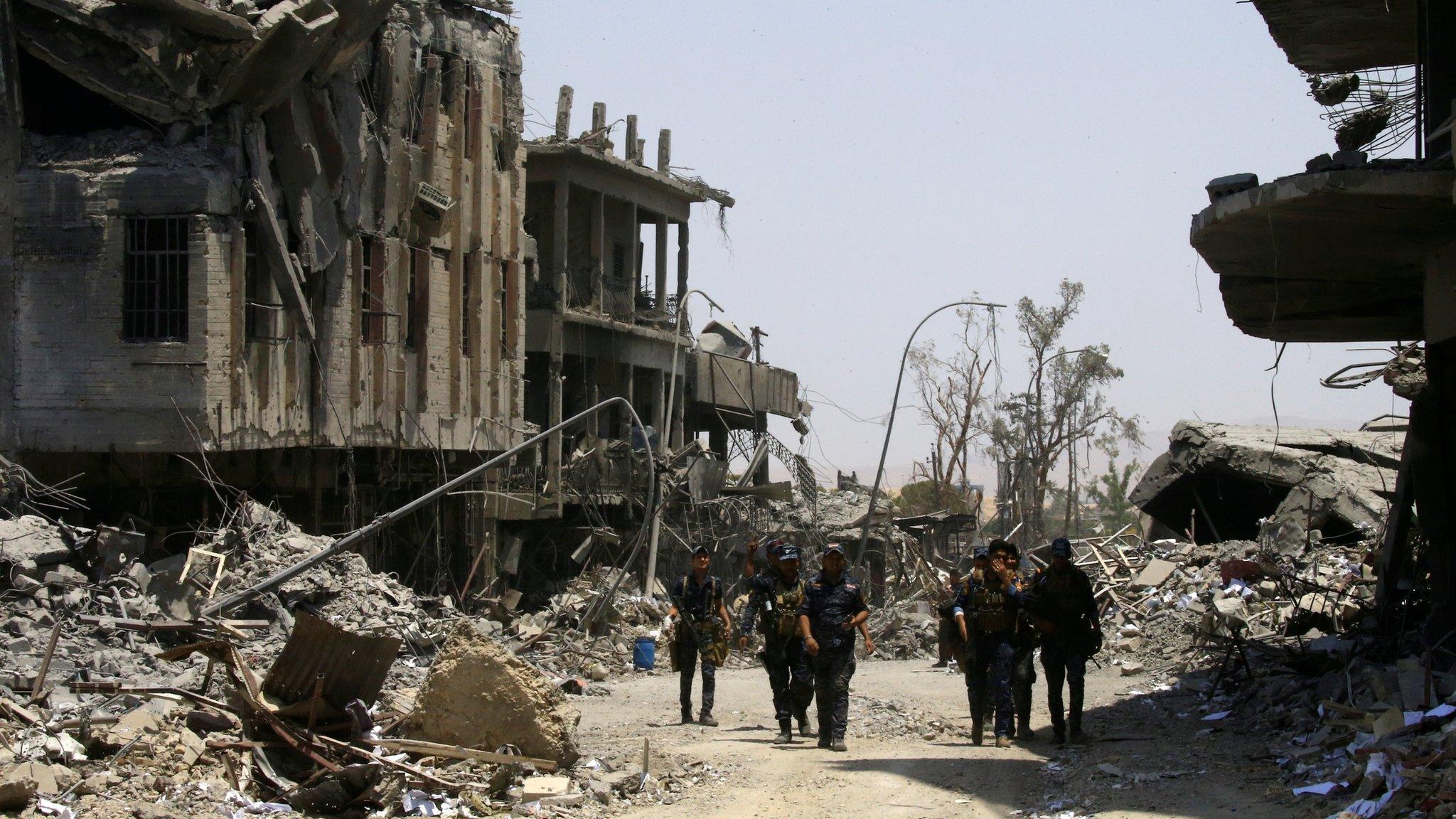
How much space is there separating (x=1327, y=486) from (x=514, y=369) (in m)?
12.9

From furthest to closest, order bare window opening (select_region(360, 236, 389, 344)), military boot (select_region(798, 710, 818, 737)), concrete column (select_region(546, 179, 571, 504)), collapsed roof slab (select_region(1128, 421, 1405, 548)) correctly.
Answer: concrete column (select_region(546, 179, 571, 504)), collapsed roof slab (select_region(1128, 421, 1405, 548)), bare window opening (select_region(360, 236, 389, 344)), military boot (select_region(798, 710, 818, 737))

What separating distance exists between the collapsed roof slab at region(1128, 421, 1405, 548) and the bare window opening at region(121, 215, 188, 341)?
47.2 ft

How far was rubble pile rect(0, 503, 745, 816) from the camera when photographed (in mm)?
9789

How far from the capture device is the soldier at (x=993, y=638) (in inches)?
476

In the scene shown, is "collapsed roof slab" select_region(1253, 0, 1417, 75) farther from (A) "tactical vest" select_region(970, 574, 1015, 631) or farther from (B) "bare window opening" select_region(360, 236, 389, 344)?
(B) "bare window opening" select_region(360, 236, 389, 344)

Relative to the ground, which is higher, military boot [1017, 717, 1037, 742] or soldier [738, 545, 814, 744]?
soldier [738, 545, 814, 744]

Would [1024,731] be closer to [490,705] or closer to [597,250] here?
[490,705]

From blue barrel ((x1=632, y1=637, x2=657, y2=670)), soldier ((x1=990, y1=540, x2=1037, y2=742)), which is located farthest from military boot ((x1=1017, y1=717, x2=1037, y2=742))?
blue barrel ((x1=632, y1=637, x2=657, y2=670))

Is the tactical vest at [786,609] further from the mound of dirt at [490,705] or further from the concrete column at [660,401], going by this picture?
the concrete column at [660,401]

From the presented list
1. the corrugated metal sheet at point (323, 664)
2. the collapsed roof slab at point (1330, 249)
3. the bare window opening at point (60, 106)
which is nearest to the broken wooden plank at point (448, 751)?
the corrugated metal sheet at point (323, 664)

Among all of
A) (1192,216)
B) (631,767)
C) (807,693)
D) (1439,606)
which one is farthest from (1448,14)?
(631,767)

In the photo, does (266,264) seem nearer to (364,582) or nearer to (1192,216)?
(364,582)

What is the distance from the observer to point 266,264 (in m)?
18.0

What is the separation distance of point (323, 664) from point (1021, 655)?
5.72 m
